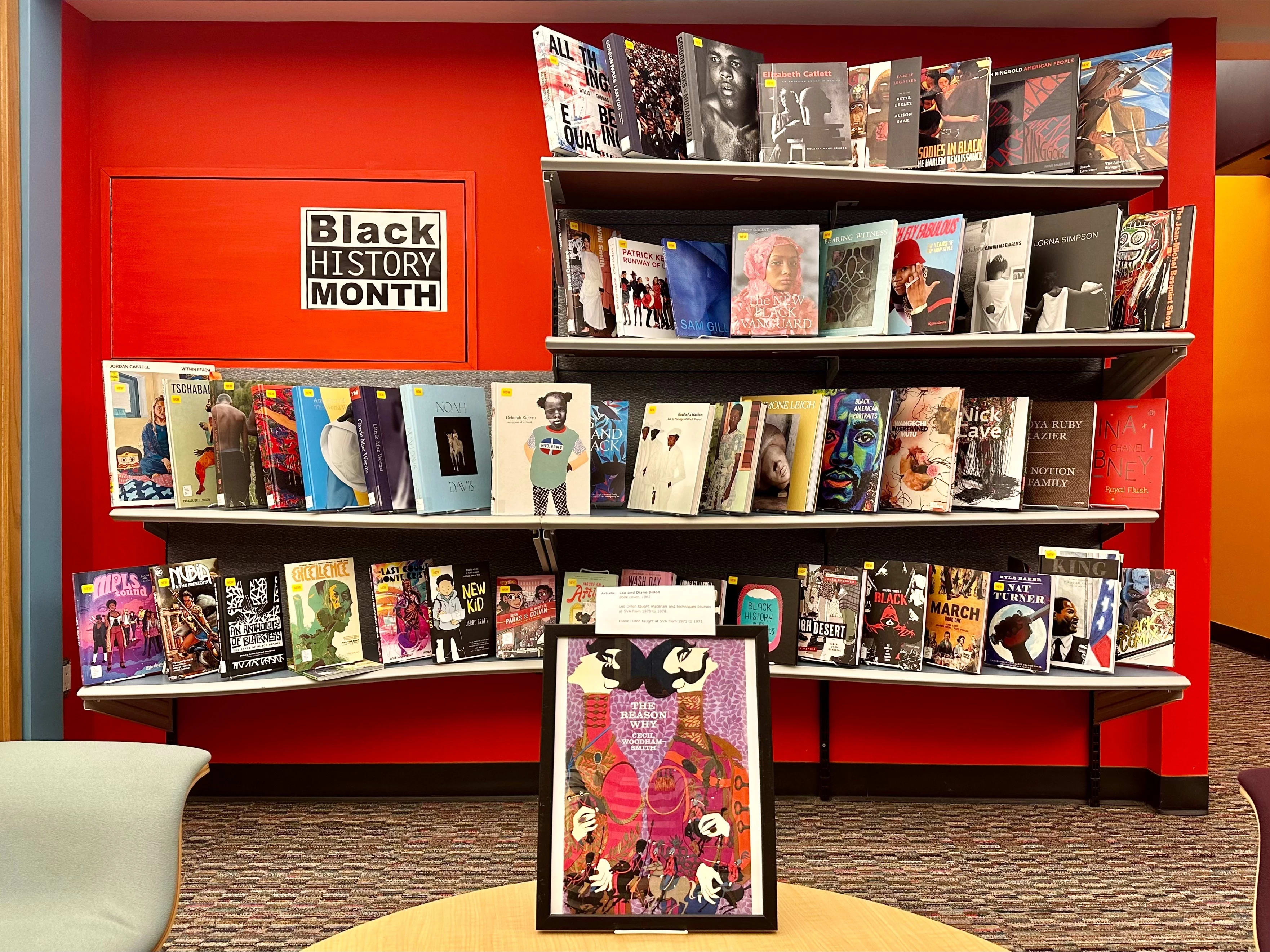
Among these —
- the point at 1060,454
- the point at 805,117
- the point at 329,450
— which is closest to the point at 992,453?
the point at 1060,454

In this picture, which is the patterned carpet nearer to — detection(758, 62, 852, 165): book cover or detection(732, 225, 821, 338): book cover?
detection(732, 225, 821, 338): book cover

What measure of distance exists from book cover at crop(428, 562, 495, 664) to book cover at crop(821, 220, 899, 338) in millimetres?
1326

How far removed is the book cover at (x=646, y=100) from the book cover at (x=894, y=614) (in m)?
1.39

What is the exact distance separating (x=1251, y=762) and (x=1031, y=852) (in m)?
1.48

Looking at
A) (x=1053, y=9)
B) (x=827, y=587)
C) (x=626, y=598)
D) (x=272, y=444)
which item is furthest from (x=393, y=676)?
(x=1053, y=9)

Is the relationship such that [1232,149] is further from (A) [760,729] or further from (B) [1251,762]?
(A) [760,729]

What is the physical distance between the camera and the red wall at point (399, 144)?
106 inches

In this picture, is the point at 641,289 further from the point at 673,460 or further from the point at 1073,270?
the point at 1073,270

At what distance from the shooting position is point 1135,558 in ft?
9.09

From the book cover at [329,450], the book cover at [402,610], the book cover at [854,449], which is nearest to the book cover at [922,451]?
the book cover at [854,449]

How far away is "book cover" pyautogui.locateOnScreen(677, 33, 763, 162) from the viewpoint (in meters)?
2.28

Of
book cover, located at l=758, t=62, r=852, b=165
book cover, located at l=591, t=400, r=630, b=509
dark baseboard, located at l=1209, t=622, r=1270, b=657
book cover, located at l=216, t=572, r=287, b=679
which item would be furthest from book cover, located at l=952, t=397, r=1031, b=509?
dark baseboard, located at l=1209, t=622, r=1270, b=657

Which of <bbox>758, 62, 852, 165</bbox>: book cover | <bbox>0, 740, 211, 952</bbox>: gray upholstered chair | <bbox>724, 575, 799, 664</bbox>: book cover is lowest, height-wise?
<bbox>0, 740, 211, 952</bbox>: gray upholstered chair

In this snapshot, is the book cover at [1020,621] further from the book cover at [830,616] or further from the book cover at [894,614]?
the book cover at [830,616]
